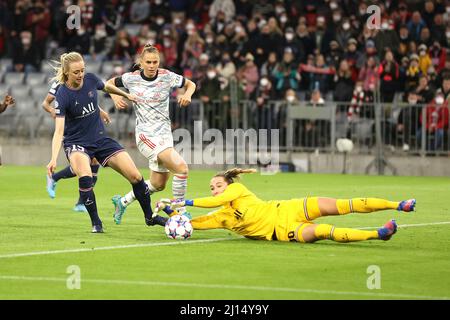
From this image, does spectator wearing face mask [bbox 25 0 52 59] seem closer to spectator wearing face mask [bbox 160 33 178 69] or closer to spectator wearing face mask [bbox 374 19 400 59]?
spectator wearing face mask [bbox 160 33 178 69]

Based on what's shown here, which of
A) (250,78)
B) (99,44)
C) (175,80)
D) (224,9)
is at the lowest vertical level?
(175,80)

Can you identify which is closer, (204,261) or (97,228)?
(204,261)

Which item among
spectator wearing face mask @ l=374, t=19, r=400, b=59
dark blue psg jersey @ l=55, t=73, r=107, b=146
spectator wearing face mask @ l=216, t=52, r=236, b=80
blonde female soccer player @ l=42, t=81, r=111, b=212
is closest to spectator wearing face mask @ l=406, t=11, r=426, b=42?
spectator wearing face mask @ l=374, t=19, r=400, b=59

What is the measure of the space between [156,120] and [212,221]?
2853 mm

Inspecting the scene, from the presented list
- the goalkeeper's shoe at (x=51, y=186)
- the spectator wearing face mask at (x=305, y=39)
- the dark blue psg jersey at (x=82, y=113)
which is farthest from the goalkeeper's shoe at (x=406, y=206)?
the spectator wearing face mask at (x=305, y=39)

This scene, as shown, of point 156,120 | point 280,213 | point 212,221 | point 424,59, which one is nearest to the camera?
point 280,213

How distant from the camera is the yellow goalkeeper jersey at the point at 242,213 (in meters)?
12.7

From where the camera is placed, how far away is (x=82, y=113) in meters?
14.4

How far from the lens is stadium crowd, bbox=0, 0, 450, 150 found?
1098 inches

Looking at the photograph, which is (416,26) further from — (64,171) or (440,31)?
(64,171)

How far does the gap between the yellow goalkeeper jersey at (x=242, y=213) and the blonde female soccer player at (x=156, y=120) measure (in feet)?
7.45

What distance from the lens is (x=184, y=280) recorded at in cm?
1005

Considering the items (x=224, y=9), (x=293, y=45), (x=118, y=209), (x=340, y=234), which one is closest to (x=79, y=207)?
(x=118, y=209)
